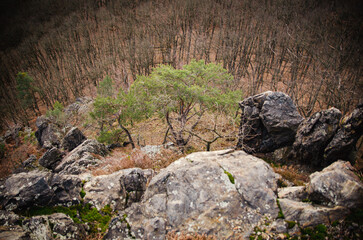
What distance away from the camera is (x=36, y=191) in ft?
18.0

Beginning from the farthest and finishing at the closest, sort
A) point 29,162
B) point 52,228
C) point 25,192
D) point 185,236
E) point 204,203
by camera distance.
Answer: point 29,162
point 25,192
point 204,203
point 52,228
point 185,236

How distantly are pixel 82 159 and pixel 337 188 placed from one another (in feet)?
41.9

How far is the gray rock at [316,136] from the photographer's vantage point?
945cm

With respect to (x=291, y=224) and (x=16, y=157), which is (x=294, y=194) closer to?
(x=291, y=224)

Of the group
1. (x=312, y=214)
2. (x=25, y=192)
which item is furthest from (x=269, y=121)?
(x=25, y=192)

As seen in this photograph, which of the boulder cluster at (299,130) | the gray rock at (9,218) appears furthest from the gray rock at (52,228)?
the boulder cluster at (299,130)

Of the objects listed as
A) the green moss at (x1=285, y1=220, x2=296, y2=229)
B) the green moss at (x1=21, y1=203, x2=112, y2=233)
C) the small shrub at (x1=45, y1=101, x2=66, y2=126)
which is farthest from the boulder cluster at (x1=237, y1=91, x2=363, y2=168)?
the small shrub at (x1=45, y1=101, x2=66, y2=126)

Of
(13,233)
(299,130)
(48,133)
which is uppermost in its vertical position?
(13,233)

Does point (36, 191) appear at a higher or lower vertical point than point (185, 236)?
higher

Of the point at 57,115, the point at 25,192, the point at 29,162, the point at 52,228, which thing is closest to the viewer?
the point at 52,228

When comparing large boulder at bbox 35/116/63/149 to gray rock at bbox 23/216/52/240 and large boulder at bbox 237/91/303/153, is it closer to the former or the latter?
gray rock at bbox 23/216/52/240

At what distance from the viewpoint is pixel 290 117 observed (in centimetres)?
1088

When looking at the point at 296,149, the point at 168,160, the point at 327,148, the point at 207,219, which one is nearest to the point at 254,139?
the point at 296,149

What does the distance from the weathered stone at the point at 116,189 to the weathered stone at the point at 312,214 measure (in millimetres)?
4693
